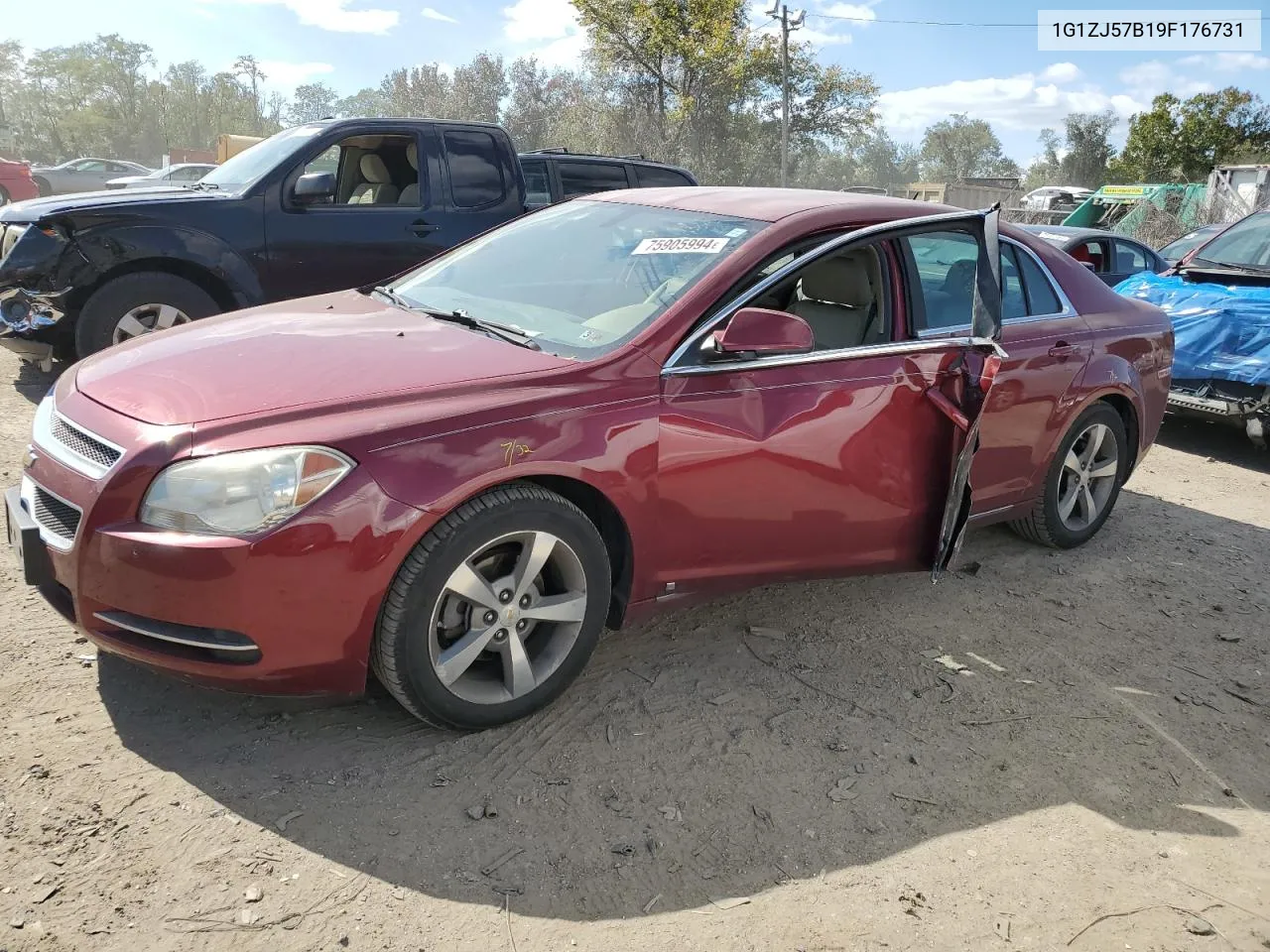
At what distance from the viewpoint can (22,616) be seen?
134 inches

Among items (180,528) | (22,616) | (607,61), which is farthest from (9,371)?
(607,61)

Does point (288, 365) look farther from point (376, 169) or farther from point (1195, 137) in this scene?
point (1195, 137)

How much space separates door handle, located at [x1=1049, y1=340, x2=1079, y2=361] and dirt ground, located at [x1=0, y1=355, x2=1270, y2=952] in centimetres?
128

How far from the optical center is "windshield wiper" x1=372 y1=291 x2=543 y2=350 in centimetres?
308

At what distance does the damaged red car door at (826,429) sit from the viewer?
3059 millimetres

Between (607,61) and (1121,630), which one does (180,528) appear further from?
(607,61)

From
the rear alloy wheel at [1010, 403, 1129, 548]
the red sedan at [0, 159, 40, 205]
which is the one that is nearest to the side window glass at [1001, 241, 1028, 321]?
the rear alloy wheel at [1010, 403, 1129, 548]

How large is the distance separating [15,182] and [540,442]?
2534 centimetres

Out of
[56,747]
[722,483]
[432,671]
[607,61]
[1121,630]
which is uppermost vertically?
[607,61]

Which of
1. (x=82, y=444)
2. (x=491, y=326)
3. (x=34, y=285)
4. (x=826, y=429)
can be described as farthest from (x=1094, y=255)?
(x=82, y=444)

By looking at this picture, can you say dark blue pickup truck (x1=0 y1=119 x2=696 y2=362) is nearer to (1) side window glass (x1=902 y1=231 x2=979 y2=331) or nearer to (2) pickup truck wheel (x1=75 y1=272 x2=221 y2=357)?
(2) pickup truck wheel (x1=75 y1=272 x2=221 y2=357)

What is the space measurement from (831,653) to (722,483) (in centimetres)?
96

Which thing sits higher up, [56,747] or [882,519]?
[882,519]

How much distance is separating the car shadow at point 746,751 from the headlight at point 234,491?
60cm
